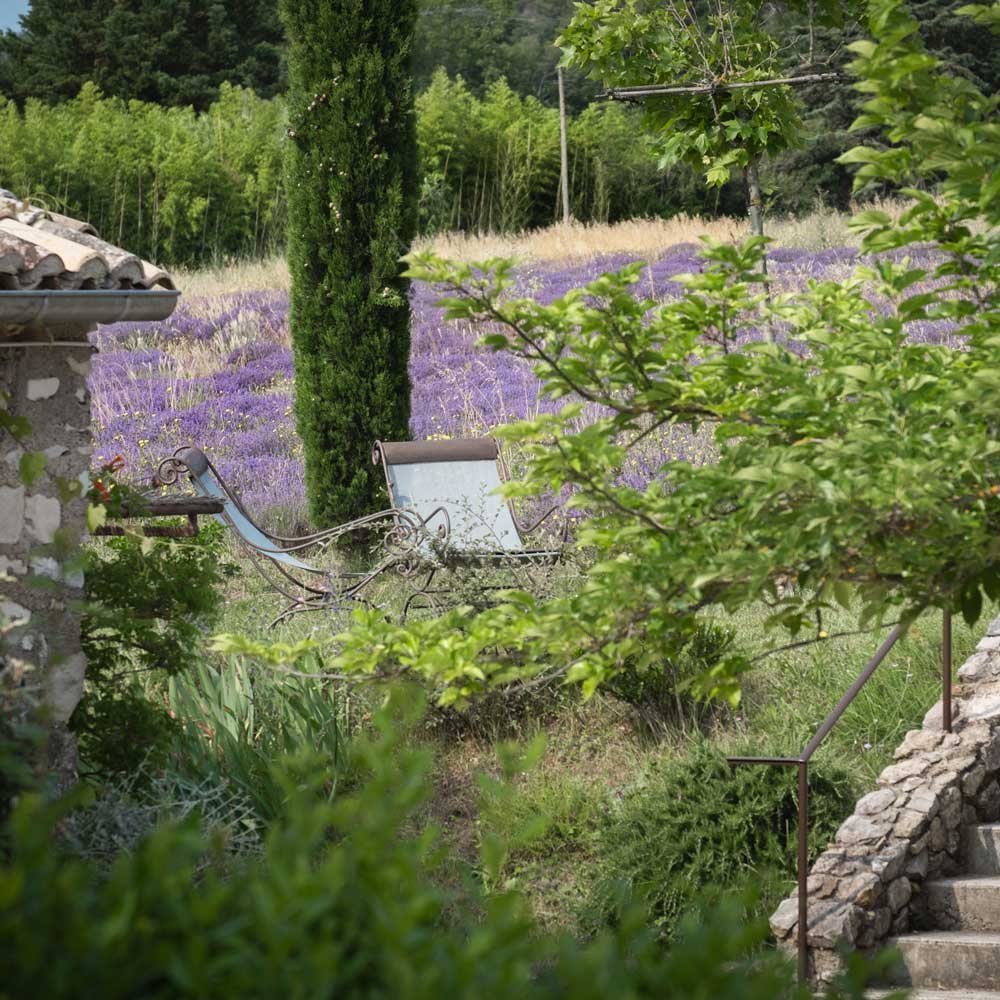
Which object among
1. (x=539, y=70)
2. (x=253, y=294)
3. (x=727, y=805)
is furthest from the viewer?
(x=539, y=70)

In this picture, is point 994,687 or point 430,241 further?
point 430,241

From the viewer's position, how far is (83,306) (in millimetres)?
3361

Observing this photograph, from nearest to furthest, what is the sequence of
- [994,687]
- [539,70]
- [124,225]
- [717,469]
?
[717,469] < [994,687] < [124,225] < [539,70]

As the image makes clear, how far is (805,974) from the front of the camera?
3771mm

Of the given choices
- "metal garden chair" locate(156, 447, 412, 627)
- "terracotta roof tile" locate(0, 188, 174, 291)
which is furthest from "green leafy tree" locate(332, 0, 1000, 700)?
"metal garden chair" locate(156, 447, 412, 627)

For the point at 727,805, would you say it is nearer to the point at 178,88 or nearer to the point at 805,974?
the point at 805,974

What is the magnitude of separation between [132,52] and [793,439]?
24500mm

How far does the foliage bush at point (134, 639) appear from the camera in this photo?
3.77m

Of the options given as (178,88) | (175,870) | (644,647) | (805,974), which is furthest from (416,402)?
(178,88)

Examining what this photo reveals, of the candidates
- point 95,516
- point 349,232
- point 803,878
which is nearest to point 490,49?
point 349,232

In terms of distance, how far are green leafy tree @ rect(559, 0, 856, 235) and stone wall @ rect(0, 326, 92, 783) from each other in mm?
3110

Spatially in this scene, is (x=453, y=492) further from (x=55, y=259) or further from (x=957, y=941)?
(x=55, y=259)

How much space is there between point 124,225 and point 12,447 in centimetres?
1600

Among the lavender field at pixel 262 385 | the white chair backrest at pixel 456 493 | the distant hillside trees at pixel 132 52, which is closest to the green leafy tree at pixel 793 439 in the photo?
the white chair backrest at pixel 456 493
